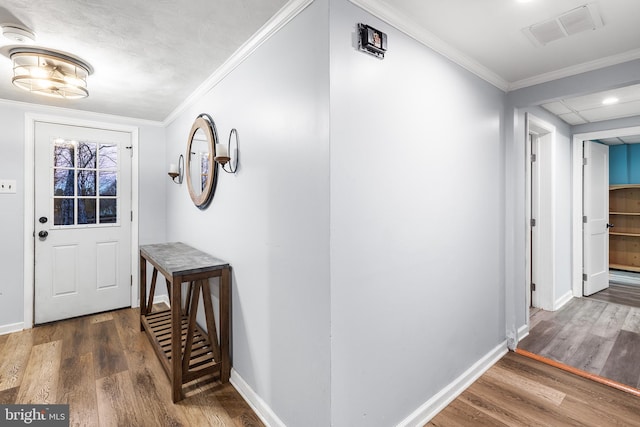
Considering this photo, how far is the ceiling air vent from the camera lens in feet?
5.27

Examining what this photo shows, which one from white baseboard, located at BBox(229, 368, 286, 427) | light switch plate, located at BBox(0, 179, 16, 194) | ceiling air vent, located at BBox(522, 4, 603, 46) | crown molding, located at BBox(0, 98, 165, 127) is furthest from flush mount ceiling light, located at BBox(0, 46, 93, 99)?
ceiling air vent, located at BBox(522, 4, 603, 46)

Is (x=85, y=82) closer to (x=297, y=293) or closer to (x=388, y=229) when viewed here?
(x=297, y=293)

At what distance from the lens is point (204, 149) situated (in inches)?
102

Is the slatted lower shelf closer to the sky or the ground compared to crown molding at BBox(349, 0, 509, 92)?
closer to the ground

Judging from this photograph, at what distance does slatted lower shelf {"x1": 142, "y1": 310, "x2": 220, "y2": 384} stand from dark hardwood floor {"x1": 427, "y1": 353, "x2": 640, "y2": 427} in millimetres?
1488

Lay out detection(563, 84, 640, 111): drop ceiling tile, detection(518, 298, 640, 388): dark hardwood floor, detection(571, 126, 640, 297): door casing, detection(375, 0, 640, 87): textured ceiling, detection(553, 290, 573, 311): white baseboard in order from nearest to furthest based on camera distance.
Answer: detection(375, 0, 640, 87): textured ceiling, detection(518, 298, 640, 388): dark hardwood floor, detection(563, 84, 640, 111): drop ceiling tile, detection(553, 290, 573, 311): white baseboard, detection(571, 126, 640, 297): door casing

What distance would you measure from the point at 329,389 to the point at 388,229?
81 centimetres

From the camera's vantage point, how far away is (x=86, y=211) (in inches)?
133

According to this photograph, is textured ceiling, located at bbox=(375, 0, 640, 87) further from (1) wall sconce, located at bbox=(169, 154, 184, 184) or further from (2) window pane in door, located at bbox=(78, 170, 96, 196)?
(2) window pane in door, located at bbox=(78, 170, 96, 196)

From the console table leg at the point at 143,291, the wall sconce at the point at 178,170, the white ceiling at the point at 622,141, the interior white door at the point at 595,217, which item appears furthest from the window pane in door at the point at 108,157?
the white ceiling at the point at 622,141

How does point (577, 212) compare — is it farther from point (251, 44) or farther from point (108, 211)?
point (108, 211)

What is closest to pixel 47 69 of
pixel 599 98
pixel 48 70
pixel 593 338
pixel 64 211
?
pixel 48 70

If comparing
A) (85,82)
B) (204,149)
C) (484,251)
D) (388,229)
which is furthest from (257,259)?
(85,82)

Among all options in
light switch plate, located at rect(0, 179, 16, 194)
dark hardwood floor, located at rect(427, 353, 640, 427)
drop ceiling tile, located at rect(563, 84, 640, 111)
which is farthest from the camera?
light switch plate, located at rect(0, 179, 16, 194)
